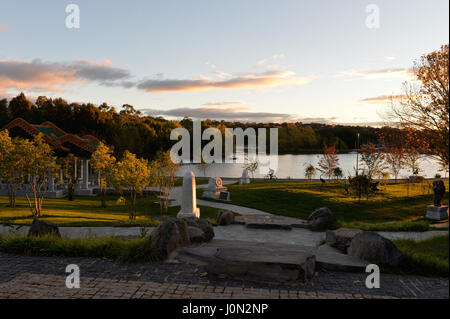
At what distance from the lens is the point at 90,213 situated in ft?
57.4

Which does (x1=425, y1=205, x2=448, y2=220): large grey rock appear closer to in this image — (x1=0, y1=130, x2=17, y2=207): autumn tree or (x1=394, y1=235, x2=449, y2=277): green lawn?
(x1=394, y1=235, x2=449, y2=277): green lawn

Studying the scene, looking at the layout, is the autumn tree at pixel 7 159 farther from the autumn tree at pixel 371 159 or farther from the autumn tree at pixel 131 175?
the autumn tree at pixel 371 159

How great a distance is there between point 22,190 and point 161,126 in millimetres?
47282

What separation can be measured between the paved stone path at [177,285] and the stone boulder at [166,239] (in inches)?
14.6

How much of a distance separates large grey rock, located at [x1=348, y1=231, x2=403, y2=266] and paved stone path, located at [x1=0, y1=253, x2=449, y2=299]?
0.38 m

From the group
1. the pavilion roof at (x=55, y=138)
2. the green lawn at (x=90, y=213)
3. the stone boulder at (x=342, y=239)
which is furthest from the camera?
the pavilion roof at (x=55, y=138)

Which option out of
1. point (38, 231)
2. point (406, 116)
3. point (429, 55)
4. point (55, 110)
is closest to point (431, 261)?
point (38, 231)

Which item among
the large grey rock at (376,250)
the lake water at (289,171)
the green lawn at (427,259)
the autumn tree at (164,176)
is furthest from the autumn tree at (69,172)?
the green lawn at (427,259)

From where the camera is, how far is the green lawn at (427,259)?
19.4ft

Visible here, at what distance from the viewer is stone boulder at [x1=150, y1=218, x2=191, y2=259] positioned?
7324 millimetres

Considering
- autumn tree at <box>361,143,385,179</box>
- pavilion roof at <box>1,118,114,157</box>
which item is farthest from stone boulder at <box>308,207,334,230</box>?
pavilion roof at <box>1,118,114,157</box>

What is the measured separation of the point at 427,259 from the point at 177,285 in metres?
4.43

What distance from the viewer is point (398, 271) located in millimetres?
6539
